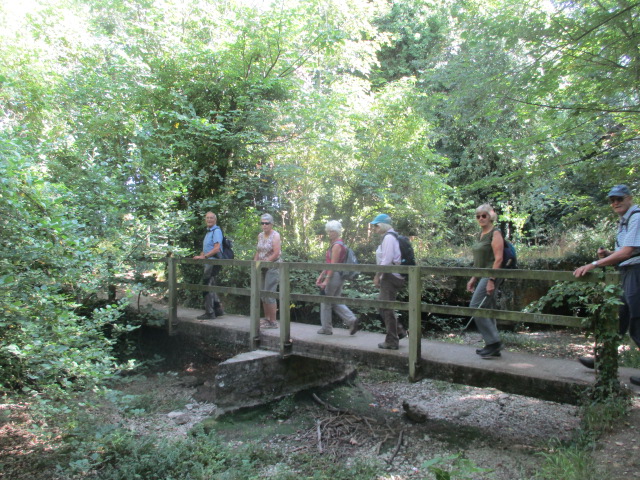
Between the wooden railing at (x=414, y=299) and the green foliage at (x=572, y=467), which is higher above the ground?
the wooden railing at (x=414, y=299)

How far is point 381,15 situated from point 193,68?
35.4 ft

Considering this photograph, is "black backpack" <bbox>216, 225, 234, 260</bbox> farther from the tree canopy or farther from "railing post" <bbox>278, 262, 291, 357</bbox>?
"railing post" <bbox>278, 262, 291, 357</bbox>

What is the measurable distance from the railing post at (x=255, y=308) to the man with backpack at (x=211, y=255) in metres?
1.20

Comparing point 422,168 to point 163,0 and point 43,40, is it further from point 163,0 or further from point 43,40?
point 43,40

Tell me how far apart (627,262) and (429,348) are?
2261 millimetres

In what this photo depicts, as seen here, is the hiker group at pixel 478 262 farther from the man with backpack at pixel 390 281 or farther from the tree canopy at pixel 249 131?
the tree canopy at pixel 249 131

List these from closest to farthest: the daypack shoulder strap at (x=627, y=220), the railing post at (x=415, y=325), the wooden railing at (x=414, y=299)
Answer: the daypack shoulder strap at (x=627, y=220)
the wooden railing at (x=414, y=299)
the railing post at (x=415, y=325)

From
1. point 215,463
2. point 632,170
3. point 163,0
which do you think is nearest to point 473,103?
point 632,170

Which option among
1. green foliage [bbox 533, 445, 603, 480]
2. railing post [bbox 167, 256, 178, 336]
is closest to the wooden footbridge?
green foliage [bbox 533, 445, 603, 480]

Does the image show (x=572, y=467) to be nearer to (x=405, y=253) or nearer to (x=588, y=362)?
(x=588, y=362)

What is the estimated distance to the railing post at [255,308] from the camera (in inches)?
243

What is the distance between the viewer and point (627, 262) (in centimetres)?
370

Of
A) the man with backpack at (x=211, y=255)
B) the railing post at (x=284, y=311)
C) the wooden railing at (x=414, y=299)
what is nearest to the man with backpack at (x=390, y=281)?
the wooden railing at (x=414, y=299)

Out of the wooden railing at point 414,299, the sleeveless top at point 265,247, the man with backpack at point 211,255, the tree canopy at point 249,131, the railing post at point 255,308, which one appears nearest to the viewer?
the wooden railing at point 414,299
